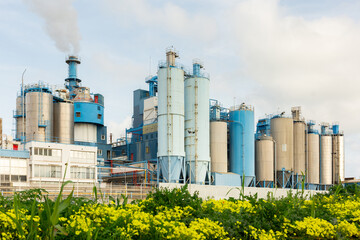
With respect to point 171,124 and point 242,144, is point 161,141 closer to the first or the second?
point 171,124

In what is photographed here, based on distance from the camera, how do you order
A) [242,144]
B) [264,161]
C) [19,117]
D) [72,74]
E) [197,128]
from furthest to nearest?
[72,74] < [264,161] < [242,144] < [19,117] < [197,128]

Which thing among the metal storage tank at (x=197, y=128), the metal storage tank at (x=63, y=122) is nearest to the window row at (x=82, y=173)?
the metal storage tank at (x=63, y=122)

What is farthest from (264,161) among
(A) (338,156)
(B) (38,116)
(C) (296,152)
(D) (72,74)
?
(D) (72,74)

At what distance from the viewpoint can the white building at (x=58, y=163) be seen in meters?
51.0

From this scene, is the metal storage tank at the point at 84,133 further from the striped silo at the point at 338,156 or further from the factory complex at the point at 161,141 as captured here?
the striped silo at the point at 338,156

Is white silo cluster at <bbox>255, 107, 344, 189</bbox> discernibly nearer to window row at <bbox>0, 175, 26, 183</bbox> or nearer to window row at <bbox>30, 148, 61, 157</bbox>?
window row at <bbox>30, 148, 61, 157</bbox>

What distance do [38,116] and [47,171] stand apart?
1167 centimetres

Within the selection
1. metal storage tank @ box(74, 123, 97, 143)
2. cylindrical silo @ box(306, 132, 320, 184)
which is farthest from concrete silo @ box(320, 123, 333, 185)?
metal storage tank @ box(74, 123, 97, 143)

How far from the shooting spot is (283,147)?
78688 millimetres

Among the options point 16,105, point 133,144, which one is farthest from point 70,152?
point 133,144

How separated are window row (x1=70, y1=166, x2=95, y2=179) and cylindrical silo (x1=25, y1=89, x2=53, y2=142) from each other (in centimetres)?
848

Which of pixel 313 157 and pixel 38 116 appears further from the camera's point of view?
pixel 313 157

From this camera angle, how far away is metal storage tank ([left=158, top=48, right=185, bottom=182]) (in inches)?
2325

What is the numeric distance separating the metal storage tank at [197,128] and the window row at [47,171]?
19.3m
